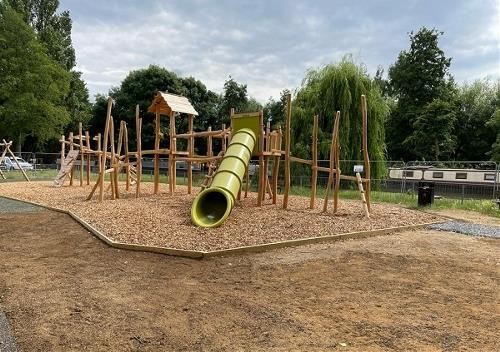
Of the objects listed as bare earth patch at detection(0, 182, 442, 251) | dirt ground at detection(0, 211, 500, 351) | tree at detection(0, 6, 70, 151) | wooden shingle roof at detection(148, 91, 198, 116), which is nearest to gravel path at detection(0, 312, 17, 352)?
dirt ground at detection(0, 211, 500, 351)

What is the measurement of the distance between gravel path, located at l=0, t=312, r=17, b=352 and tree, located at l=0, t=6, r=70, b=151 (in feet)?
123

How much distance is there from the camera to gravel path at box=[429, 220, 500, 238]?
10.0 metres

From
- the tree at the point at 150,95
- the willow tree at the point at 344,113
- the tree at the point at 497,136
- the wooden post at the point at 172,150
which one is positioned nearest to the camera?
Result: the wooden post at the point at 172,150

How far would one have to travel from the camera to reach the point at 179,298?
502cm

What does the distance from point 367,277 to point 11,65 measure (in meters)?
40.1

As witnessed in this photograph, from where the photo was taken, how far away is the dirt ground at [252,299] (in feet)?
12.9

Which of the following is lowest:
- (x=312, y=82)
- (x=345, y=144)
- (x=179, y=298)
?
(x=179, y=298)

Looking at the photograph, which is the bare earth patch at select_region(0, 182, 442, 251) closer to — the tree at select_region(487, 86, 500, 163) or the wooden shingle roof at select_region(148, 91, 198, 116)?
the wooden shingle roof at select_region(148, 91, 198, 116)

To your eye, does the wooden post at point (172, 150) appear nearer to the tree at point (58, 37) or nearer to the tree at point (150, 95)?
the tree at point (150, 95)

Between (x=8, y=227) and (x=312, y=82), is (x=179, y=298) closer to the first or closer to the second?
(x=8, y=227)

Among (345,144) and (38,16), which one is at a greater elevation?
(38,16)

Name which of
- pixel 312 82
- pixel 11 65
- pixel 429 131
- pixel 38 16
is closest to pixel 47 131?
pixel 11 65

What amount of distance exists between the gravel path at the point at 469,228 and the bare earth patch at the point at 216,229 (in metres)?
0.57

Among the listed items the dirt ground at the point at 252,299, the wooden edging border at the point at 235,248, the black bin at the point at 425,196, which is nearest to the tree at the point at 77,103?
the black bin at the point at 425,196
